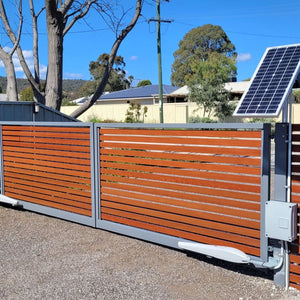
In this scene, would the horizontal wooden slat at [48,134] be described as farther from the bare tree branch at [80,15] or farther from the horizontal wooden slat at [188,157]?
the bare tree branch at [80,15]

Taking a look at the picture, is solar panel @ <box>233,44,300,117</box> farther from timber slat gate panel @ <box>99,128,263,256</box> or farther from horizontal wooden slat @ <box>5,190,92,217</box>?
horizontal wooden slat @ <box>5,190,92,217</box>

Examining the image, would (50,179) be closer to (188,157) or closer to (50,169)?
(50,169)

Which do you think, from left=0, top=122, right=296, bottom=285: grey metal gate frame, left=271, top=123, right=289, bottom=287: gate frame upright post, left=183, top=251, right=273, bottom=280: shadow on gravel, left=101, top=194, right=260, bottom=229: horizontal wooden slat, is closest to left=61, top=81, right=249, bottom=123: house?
left=0, top=122, right=296, bottom=285: grey metal gate frame

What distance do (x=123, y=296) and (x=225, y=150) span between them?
188cm

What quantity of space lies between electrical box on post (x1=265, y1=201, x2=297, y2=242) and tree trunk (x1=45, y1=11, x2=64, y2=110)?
8279 mm

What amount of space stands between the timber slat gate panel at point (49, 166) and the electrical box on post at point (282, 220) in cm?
289

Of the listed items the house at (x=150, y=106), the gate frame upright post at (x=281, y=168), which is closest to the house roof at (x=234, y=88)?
the house at (x=150, y=106)

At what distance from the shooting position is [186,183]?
4836 mm

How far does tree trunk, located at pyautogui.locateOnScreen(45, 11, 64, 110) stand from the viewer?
34.4 ft

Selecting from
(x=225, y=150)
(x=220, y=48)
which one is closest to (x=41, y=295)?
(x=225, y=150)

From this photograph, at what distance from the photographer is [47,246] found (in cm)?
531

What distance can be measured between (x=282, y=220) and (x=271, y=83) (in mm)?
1312

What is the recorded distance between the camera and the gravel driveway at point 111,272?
3.94 metres

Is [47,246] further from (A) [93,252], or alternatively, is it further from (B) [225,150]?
(B) [225,150]
